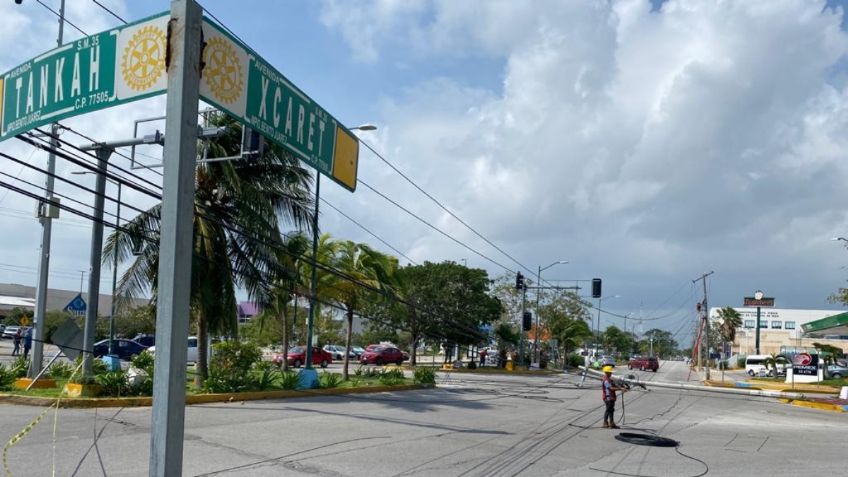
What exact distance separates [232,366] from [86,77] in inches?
593

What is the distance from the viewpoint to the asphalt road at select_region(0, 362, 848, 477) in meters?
10.2

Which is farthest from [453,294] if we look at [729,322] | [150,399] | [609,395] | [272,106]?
[272,106]

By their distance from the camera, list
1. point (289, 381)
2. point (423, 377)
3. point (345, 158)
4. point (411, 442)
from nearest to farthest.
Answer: point (345, 158), point (411, 442), point (289, 381), point (423, 377)

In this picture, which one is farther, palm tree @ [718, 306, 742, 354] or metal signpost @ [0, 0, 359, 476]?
palm tree @ [718, 306, 742, 354]

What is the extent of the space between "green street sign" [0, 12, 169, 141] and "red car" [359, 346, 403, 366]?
141 ft

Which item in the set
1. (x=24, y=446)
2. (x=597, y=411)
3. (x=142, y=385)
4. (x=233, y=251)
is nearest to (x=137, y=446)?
(x=24, y=446)

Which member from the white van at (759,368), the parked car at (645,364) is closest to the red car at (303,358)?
the white van at (759,368)

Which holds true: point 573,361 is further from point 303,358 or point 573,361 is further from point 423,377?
point 423,377

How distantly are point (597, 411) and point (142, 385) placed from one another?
42.6 feet

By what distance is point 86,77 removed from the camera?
502 cm

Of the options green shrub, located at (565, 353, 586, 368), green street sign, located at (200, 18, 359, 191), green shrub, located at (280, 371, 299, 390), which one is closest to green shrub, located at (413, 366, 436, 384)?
green shrub, located at (280, 371, 299, 390)

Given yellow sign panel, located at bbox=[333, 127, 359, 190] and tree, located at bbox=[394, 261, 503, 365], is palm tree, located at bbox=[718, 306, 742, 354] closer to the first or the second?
tree, located at bbox=[394, 261, 503, 365]

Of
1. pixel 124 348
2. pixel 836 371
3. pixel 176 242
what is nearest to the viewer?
pixel 176 242

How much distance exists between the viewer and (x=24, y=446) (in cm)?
1030
